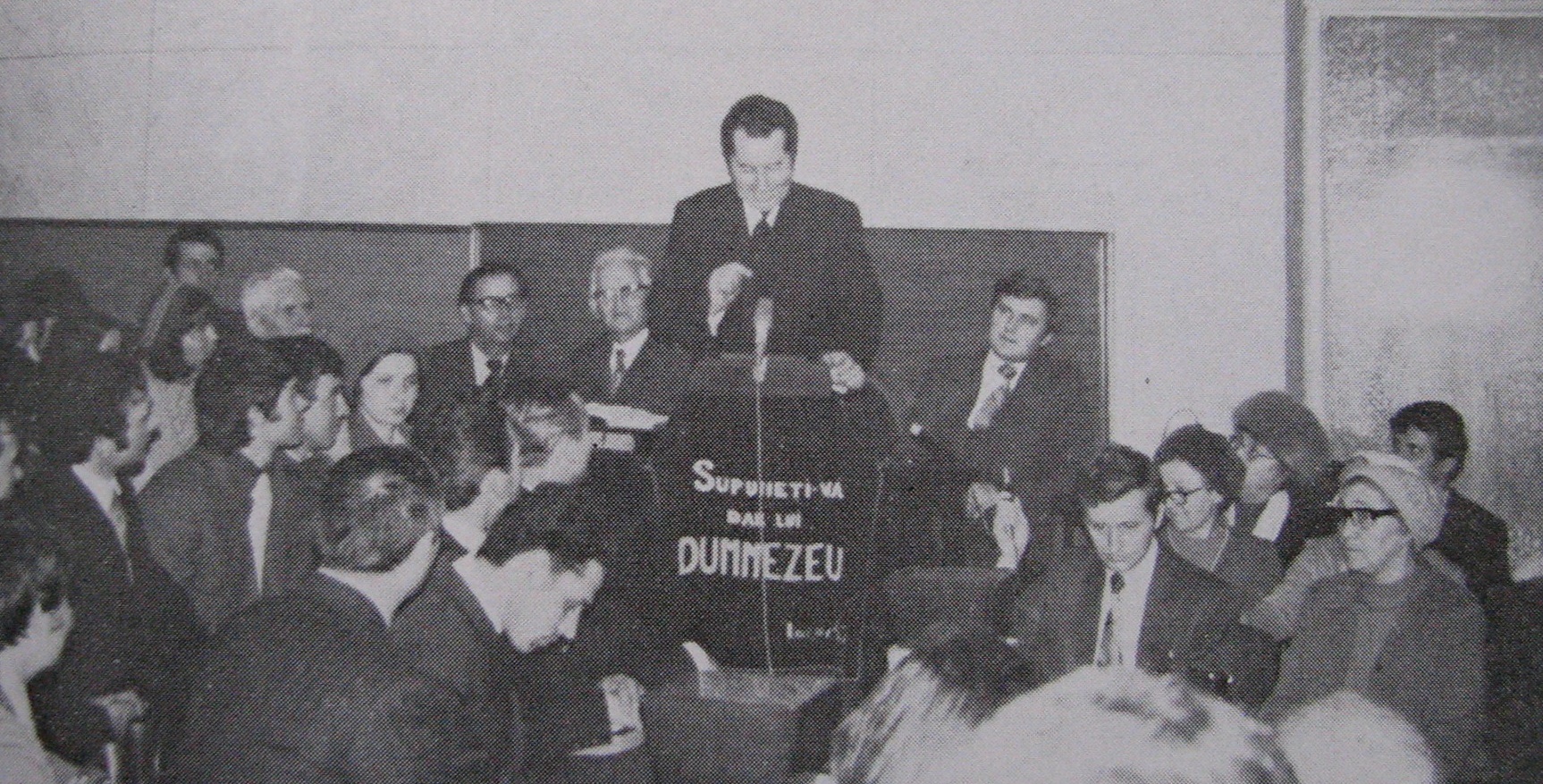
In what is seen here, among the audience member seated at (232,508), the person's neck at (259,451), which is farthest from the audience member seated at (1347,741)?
the person's neck at (259,451)

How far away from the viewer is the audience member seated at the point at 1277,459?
246 cm

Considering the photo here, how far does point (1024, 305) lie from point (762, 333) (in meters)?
0.58

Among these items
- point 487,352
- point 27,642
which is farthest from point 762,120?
point 27,642

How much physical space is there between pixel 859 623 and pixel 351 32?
1.72m

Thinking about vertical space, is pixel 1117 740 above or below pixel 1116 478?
below

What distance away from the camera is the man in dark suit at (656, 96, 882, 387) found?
8.31 feet

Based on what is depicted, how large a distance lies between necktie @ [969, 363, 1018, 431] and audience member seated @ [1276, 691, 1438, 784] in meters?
0.84

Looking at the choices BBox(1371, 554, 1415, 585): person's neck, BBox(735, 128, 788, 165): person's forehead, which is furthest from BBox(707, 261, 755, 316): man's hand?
BBox(1371, 554, 1415, 585): person's neck

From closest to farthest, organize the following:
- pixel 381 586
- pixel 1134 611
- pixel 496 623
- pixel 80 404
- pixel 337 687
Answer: pixel 337 687 < pixel 381 586 < pixel 496 623 < pixel 1134 611 < pixel 80 404

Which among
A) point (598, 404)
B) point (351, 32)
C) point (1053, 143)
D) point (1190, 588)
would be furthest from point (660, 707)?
point (351, 32)

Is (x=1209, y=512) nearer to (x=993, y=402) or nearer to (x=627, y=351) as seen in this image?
(x=993, y=402)

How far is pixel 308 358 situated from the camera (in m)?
2.52

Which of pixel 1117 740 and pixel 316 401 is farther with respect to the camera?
pixel 316 401

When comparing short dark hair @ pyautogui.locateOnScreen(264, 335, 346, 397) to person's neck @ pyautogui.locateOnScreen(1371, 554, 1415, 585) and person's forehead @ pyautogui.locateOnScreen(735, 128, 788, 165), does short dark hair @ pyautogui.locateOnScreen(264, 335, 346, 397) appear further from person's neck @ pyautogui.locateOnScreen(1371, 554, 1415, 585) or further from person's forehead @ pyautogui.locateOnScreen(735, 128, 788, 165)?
person's neck @ pyautogui.locateOnScreen(1371, 554, 1415, 585)
